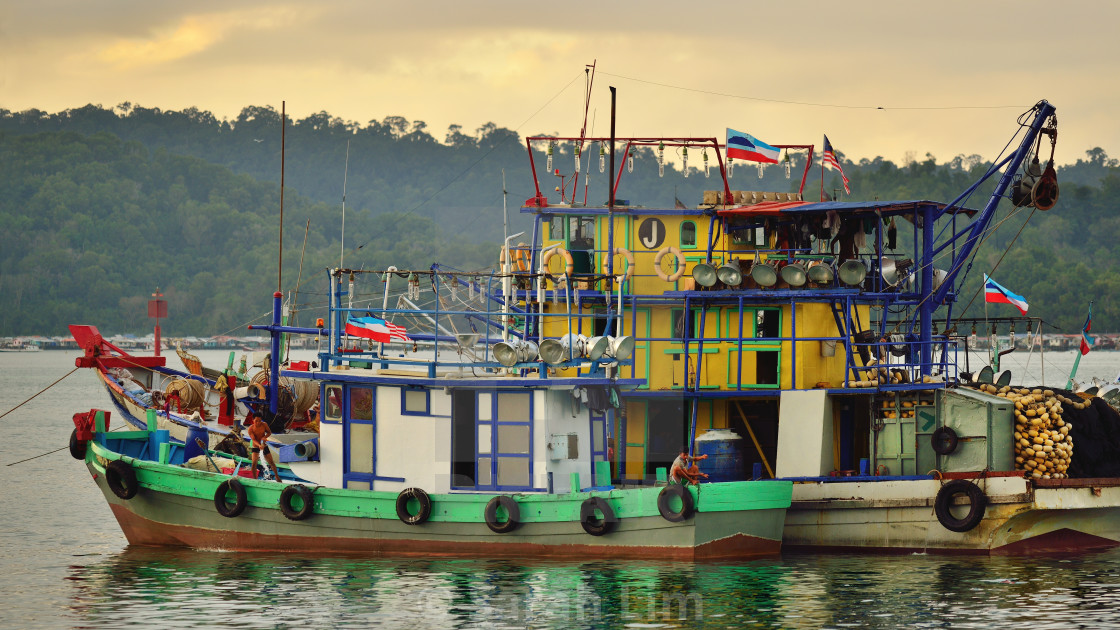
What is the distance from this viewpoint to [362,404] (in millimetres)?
25406

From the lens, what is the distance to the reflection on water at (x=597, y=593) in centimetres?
2100

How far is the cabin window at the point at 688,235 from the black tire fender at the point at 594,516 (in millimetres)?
6578

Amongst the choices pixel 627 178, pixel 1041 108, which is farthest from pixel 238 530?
pixel 627 178

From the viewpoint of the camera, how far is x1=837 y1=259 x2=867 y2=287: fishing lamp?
1033 inches

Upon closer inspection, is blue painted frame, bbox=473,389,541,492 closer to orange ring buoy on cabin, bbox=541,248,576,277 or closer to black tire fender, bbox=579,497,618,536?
black tire fender, bbox=579,497,618,536

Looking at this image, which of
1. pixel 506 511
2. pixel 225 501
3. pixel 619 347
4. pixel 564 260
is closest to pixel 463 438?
pixel 506 511

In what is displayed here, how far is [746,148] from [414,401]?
8619 millimetres

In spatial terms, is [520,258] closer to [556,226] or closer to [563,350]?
[556,226]

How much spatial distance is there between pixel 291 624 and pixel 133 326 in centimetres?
13056

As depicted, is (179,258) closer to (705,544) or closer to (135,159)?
(135,159)

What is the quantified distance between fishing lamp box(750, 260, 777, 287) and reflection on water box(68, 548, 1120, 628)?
202 inches

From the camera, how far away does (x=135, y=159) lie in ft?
561

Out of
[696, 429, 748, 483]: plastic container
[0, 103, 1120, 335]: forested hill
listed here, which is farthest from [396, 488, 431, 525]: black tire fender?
[0, 103, 1120, 335]: forested hill

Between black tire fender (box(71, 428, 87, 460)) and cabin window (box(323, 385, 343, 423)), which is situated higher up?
cabin window (box(323, 385, 343, 423))
